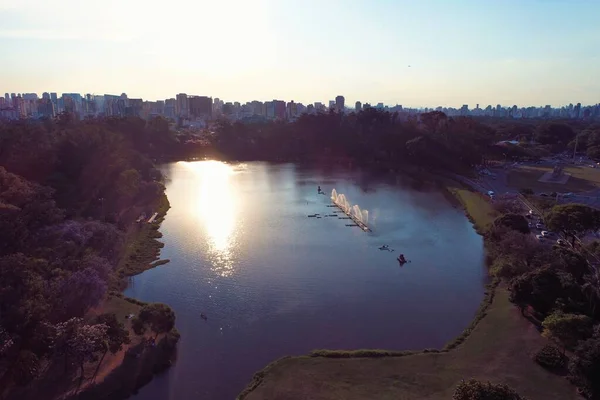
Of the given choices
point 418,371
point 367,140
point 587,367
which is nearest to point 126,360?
point 418,371

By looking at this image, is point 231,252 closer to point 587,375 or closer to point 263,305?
point 263,305

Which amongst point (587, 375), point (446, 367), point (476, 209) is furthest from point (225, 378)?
point (476, 209)

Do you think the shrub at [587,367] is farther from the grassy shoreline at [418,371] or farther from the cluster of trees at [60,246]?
the cluster of trees at [60,246]

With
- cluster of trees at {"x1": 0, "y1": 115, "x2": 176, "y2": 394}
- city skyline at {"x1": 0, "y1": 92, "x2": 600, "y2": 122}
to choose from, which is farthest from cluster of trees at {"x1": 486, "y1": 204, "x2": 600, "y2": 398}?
city skyline at {"x1": 0, "y1": 92, "x2": 600, "y2": 122}

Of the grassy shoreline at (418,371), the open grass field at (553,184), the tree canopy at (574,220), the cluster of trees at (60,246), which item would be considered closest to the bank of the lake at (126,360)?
the cluster of trees at (60,246)

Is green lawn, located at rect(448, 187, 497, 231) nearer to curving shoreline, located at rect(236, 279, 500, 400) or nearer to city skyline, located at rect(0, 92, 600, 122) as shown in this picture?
curving shoreline, located at rect(236, 279, 500, 400)
